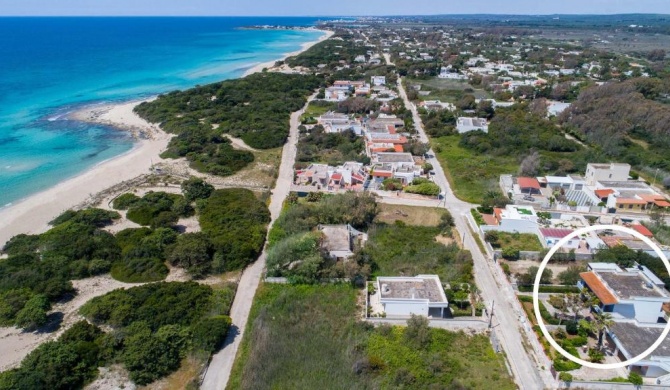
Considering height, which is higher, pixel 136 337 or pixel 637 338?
pixel 136 337

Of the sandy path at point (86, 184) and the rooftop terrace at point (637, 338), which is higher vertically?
the rooftop terrace at point (637, 338)

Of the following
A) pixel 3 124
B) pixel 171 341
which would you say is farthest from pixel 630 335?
pixel 3 124

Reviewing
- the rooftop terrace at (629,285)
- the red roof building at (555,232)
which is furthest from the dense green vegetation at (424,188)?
the rooftop terrace at (629,285)

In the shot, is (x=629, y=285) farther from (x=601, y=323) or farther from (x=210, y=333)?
(x=210, y=333)

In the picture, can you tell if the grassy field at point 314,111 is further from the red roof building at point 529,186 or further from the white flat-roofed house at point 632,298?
the white flat-roofed house at point 632,298

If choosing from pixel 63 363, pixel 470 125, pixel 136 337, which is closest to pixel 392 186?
pixel 470 125

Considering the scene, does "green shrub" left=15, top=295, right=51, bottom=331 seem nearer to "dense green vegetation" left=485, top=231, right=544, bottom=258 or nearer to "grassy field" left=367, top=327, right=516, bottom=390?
"grassy field" left=367, top=327, right=516, bottom=390

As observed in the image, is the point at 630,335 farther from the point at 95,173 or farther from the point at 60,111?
the point at 60,111
